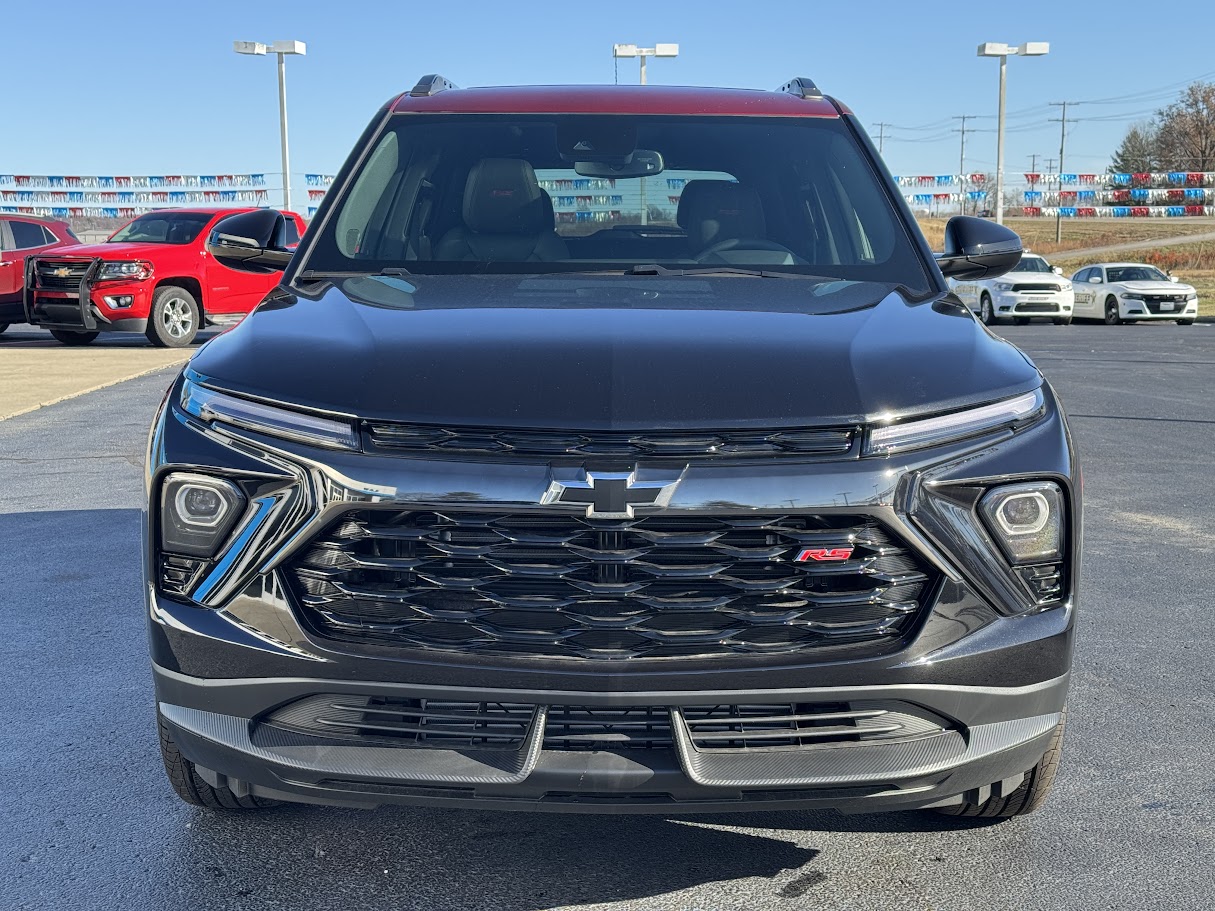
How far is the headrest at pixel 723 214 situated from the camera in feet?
12.5

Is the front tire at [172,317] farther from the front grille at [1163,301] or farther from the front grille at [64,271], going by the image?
the front grille at [1163,301]

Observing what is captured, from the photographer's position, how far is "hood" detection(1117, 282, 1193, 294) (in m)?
25.5

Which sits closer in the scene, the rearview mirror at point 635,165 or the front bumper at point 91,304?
the rearview mirror at point 635,165

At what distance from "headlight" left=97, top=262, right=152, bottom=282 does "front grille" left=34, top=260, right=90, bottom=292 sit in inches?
9.4

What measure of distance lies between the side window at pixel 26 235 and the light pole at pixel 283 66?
1384 cm

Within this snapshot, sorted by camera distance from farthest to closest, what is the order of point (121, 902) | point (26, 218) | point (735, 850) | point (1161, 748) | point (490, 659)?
point (26, 218) → point (1161, 748) → point (735, 850) → point (121, 902) → point (490, 659)

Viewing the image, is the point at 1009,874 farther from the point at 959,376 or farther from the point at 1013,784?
the point at 959,376

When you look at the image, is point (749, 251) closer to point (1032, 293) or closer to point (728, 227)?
point (728, 227)

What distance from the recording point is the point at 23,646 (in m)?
4.42

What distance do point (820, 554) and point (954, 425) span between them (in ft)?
1.24

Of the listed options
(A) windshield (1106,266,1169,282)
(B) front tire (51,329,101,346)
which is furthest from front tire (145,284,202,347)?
(A) windshield (1106,266,1169,282)

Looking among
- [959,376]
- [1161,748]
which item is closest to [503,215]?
[959,376]

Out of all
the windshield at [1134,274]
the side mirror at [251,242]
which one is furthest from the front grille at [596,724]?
the windshield at [1134,274]

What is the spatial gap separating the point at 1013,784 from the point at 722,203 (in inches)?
75.2
